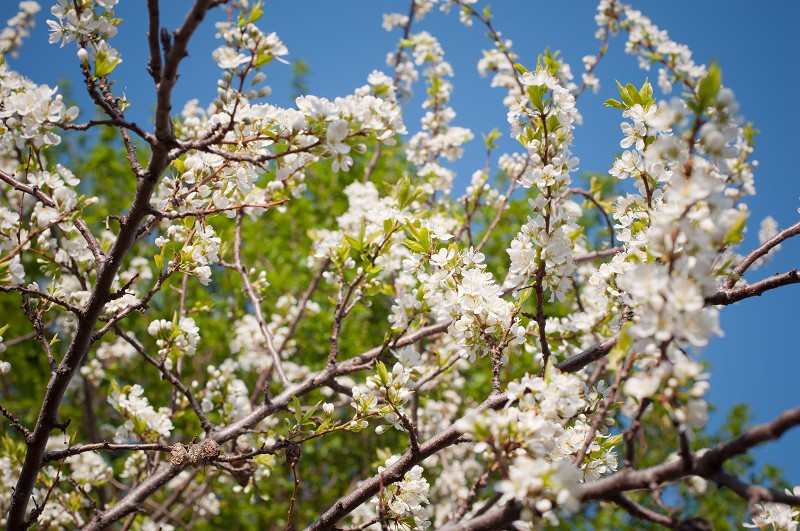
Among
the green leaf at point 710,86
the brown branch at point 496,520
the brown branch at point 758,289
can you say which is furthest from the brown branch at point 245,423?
the green leaf at point 710,86

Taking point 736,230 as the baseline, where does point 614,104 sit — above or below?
above

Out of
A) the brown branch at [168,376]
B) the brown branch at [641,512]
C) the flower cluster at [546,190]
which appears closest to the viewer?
the brown branch at [641,512]

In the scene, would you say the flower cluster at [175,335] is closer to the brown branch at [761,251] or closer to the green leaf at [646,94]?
the green leaf at [646,94]

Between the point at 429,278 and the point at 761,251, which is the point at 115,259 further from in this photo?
the point at 761,251

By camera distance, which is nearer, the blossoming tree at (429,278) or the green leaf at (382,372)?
the blossoming tree at (429,278)

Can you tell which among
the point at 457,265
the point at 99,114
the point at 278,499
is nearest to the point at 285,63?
the point at 457,265

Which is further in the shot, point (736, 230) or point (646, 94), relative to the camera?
point (646, 94)

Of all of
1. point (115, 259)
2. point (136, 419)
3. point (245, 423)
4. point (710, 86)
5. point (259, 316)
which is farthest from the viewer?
point (259, 316)

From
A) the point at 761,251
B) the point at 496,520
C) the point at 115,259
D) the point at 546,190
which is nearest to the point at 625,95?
the point at 546,190

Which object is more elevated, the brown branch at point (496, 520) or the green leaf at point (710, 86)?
the green leaf at point (710, 86)

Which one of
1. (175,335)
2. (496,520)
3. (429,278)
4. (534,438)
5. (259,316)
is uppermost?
(259,316)

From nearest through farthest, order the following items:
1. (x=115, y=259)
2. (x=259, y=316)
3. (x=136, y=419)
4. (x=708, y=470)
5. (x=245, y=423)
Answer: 1. (x=708, y=470)
2. (x=115, y=259)
3. (x=245, y=423)
4. (x=136, y=419)
5. (x=259, y=316)

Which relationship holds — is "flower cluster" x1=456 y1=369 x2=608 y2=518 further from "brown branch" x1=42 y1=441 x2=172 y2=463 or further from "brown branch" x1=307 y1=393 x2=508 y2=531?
"brown branch" x1=42 y1=441 x2=172 y2=463

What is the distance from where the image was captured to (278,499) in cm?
720
